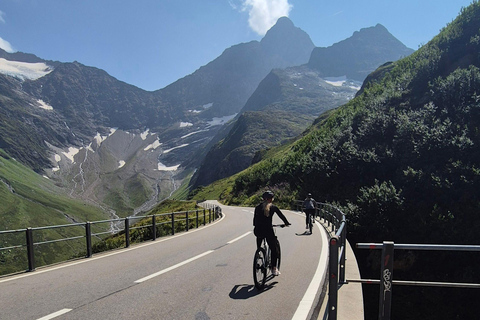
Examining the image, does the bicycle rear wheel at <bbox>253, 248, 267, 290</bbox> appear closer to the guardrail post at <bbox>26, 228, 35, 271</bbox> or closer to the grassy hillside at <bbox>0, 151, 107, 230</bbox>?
the guardrail post at <bbox>26, 228, 35, 271</bbox>

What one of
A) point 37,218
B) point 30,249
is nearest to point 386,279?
point 30,249

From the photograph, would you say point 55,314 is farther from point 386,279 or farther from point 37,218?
point 37,218

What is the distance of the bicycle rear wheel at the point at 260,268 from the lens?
6.39 meters

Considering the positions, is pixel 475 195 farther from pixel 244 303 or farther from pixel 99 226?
pixel 99 226

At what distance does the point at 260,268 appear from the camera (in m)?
6.50

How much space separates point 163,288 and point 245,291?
1680 mm

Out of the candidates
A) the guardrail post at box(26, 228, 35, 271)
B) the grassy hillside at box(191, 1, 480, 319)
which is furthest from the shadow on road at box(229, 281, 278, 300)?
the grassy hillside at box(191, 1, 480, 319)

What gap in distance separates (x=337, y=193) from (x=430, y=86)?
24191 mm

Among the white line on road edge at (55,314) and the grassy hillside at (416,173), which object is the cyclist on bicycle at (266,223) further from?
the grassy hillside at (416,173)

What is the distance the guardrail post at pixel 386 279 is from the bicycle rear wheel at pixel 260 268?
2.65 metres

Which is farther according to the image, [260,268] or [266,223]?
[266,223]

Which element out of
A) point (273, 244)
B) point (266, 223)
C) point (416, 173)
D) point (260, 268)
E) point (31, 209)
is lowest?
point (31, 209)

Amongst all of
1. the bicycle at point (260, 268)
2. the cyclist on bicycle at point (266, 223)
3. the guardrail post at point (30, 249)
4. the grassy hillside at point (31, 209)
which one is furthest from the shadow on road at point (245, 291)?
the grassy hillside at point (31, 209)

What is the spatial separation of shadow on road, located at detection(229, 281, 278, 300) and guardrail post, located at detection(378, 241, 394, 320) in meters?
2.60
